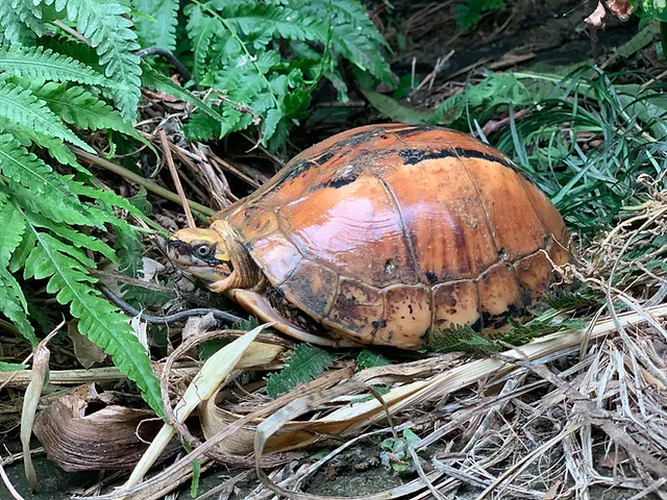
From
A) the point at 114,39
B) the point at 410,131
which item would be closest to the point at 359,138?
the point at 410,131

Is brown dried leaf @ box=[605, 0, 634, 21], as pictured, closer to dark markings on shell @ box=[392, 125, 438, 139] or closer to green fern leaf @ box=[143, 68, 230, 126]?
dark markings on shell @ box=[392, 125, 438, 139]

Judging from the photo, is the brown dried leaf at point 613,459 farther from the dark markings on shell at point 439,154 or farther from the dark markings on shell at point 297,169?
the dark markings on shell at point 297,169

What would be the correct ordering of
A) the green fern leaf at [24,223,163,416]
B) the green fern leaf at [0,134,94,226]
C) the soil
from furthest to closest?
the soil < the green fern leaf at [0,134,94,226] < the green fern leaf at [24,223,163,416]

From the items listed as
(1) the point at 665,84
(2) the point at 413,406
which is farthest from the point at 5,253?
(1) the point at 665,84

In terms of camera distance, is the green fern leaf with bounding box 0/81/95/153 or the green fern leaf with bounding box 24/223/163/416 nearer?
the green fern leaf with bounding box 24/223/163/416

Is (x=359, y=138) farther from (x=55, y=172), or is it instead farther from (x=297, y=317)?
(x=55, y=172)

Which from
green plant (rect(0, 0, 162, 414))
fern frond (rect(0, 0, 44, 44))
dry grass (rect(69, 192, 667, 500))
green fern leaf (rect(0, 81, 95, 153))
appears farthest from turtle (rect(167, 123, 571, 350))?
fern frond (rect(0, 0, 44, 44))
